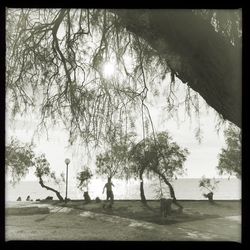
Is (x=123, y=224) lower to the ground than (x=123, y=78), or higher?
lower

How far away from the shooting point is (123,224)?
10477mm

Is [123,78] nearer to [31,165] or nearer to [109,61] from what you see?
[109,61]

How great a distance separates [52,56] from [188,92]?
3.44 feet

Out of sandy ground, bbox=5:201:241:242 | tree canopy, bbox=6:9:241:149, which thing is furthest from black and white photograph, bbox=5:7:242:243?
sandy ground, bbox=5:201:241:242

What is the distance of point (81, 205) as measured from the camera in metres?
13.1

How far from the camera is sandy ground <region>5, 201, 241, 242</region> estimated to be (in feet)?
31.3

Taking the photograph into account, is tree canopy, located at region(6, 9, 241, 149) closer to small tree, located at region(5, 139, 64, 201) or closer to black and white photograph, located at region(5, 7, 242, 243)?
black and white photograph, located at region(5, 7, 242, 243)

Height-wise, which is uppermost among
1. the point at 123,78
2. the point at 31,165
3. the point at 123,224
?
the point at 123,78

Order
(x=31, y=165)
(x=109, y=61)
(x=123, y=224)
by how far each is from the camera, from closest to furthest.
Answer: (x=109, y=61) → (x=31, y=165) → (x=123, y=224)

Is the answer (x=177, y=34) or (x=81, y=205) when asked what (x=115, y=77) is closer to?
(x=177, y=34)

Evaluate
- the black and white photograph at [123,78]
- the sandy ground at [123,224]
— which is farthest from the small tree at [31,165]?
the black and white photograph at [123,78]

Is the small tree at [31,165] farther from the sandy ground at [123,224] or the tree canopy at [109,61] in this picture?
the tree canopy at [109,61]

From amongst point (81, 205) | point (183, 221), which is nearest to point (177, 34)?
point (183, 221)

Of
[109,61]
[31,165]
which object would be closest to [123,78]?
[109,61]
